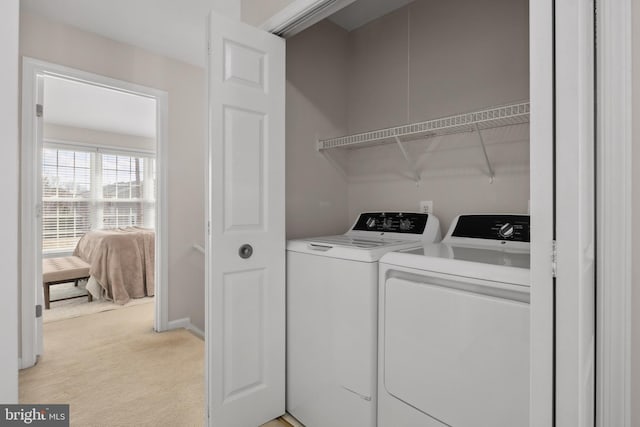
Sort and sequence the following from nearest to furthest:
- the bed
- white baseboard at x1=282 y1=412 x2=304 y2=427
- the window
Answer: white baseboard at x1=282 y1=412 x2=304 y2=427
the bed
the window

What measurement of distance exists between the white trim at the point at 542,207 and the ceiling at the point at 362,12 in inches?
67.6

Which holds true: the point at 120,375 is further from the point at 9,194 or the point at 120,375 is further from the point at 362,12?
the point at 362,12

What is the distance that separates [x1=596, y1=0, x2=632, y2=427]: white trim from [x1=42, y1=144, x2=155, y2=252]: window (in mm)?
6971

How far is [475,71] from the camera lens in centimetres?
186

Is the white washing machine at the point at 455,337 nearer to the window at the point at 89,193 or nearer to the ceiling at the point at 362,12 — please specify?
the ceiling at the point at 362,12

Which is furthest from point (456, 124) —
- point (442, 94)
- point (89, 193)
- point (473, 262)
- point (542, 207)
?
point (89, 193)

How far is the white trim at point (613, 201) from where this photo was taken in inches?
33.3

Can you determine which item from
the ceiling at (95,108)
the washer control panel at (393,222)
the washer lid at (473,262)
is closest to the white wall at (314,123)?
the washer control panel at (393,222)

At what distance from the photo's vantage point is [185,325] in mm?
3150

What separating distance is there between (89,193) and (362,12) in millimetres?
6141

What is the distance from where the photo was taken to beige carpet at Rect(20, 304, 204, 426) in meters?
1.86

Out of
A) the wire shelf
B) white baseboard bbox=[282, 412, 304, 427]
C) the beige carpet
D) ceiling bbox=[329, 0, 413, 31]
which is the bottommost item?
white baseboard bbox=[282, 412, 304, 427]

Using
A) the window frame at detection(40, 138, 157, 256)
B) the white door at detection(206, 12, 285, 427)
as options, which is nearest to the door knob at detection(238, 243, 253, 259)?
the white door at detection(206, 12, 285, 427)

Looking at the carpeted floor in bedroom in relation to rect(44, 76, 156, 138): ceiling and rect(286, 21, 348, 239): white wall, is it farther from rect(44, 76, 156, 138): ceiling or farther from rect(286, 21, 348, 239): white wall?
rect(44, 76, 156, 138): ceiling
